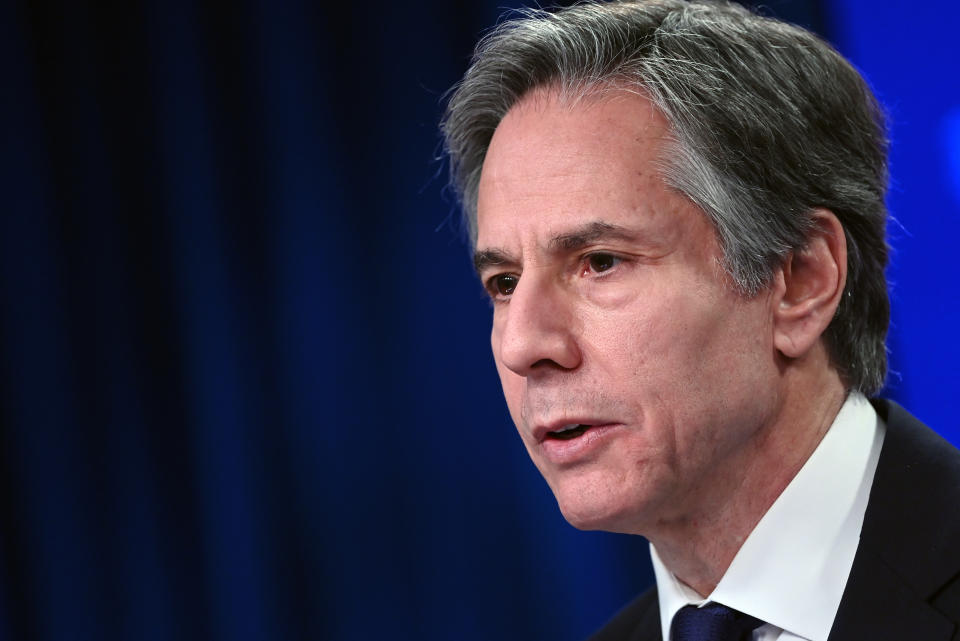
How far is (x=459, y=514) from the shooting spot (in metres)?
2.39

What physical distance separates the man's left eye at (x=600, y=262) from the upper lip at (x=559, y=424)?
0.21 metres

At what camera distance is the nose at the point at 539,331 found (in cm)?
141

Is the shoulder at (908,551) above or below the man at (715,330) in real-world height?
below

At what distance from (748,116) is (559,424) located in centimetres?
53

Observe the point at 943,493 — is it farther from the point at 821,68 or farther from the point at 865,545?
the point at 821,68

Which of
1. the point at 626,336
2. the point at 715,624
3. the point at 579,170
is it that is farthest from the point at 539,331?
the point at 715,624

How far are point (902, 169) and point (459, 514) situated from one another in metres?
1.25

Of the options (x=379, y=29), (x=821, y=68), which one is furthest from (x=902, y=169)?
(x=379, y=29)

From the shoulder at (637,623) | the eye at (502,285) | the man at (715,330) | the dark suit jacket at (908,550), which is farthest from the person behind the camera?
the shoulder at (637,623)

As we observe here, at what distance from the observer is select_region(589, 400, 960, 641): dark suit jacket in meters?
1.30

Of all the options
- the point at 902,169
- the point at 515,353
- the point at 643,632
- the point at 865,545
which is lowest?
the point at 643,632

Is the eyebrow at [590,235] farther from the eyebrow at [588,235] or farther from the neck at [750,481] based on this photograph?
the neck at [750,481]

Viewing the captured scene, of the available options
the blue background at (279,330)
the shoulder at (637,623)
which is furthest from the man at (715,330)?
the blue background at (279,330)

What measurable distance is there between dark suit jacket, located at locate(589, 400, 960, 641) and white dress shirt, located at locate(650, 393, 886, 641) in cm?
4
